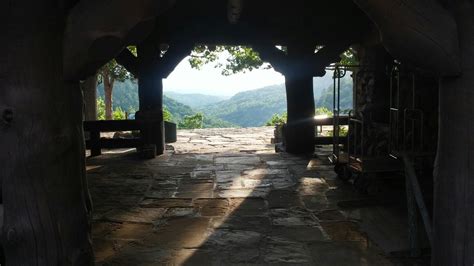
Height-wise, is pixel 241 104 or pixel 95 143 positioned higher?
pixel 241 104

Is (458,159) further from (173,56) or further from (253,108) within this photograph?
(253,108)

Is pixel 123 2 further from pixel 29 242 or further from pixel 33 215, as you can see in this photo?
pixel 29 242

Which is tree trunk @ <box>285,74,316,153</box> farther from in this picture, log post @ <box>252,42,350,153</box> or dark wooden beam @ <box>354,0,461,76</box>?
dark wooden beam @ <box>354,0,461,76</box>

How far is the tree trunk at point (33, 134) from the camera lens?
2.51 m

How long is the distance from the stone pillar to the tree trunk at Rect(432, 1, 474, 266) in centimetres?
654

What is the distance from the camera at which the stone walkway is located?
3871 millimetres

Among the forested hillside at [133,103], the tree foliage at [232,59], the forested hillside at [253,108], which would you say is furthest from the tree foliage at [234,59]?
the forested hillside at [253,108]

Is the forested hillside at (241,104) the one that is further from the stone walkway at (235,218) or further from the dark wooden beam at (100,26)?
the dark wooden beam at (100,26)

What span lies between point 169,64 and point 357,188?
5.05 m

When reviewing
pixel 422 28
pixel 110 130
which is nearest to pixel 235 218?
pixel 422 28

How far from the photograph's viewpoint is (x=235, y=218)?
16.3 ft

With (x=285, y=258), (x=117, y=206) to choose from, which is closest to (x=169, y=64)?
(x=117, y=206)

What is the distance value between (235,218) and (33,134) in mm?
2839

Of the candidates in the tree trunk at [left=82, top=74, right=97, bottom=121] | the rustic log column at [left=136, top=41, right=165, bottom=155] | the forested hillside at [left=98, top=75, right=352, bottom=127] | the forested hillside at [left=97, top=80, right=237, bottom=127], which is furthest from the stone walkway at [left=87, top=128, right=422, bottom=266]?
the forested hillside at [left=97, top=80, right=237, bottom=127]
